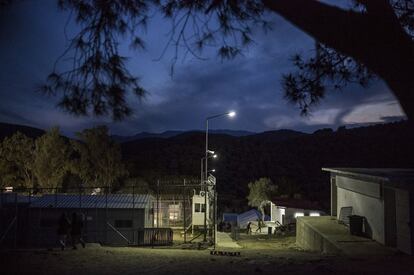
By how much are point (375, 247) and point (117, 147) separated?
36.0 m

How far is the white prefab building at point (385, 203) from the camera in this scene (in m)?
13.4

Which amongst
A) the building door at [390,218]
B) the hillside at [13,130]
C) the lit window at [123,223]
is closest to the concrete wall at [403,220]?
the building door at [390,218]

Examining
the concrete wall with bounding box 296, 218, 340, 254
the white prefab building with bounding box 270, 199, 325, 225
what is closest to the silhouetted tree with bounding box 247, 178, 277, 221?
the white prefab building with bounding box 270, 199, 325, 225

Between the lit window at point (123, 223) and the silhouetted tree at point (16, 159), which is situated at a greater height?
the silhouetted tree at point (16, 159)

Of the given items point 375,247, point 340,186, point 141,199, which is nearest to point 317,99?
point 375,247

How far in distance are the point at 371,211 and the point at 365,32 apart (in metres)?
12.6

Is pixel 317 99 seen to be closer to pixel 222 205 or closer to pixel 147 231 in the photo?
pixel 147 231

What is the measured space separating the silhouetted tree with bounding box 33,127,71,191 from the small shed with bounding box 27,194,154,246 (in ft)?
61.5

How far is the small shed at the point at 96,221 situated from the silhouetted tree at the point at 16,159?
21928 millimetres

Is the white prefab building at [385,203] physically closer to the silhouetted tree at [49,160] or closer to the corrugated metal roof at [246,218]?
the corrugated metal roof at [246,218]

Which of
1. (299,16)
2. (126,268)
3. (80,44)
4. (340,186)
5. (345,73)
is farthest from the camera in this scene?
(340,186)

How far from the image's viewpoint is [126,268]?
9.73 m

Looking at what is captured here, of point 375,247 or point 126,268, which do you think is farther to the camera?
point 375,247

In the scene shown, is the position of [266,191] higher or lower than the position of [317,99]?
lower
